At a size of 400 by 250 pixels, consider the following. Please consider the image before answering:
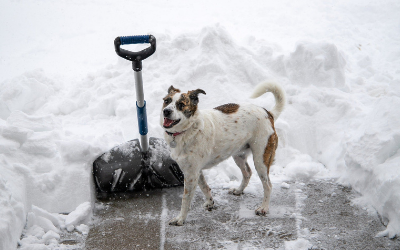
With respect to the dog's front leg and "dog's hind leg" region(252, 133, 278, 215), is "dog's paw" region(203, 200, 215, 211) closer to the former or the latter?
the dog's front leg

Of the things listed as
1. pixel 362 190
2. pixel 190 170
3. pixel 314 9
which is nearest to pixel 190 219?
pixel 190 170

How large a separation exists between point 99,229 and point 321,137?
10.0 ft

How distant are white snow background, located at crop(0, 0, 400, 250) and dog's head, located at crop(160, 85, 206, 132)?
112 cm

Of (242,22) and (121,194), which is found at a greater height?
(242,22)

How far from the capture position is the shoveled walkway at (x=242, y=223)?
2.86 meters

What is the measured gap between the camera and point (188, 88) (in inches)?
206

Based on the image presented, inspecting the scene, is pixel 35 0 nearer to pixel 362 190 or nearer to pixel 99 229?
pixel 99 229

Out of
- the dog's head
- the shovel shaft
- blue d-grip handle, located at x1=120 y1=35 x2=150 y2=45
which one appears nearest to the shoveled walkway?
the shovel shaft

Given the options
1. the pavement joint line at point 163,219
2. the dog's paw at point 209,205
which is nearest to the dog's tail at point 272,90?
the dog's paw at point 209,205

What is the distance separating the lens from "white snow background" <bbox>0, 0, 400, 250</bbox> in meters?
3.23

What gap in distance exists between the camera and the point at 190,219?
3273 mm

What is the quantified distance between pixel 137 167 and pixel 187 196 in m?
0.71

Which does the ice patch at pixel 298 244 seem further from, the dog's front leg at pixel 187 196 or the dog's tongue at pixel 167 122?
the dog's tongue at pixel 167 122

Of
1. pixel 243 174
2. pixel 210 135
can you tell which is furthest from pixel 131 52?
pixel 243 174
